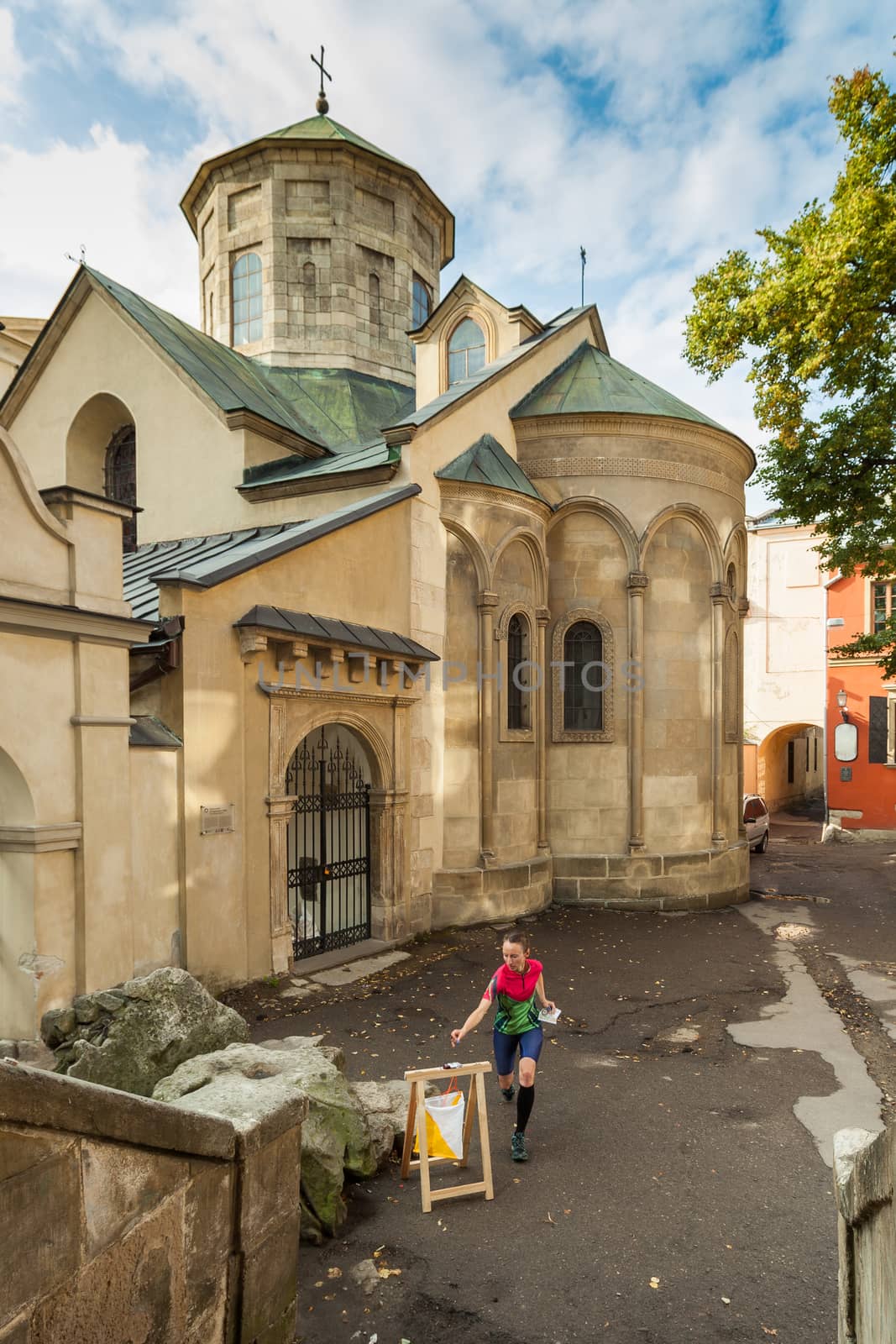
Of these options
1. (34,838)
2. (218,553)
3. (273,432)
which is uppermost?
(273,432)

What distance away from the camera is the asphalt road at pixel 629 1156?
4.38m

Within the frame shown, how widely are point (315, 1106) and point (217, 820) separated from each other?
4171 mm

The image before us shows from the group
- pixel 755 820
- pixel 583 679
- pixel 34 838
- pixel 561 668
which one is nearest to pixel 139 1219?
pixel 34 838

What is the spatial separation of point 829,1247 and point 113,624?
694 cm

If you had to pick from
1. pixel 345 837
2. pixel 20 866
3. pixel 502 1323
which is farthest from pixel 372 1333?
pixel 345 837

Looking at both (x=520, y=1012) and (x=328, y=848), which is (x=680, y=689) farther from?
(x=520, y=1012)

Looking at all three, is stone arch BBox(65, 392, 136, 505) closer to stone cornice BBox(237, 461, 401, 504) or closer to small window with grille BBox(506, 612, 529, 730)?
stone cornice BBox(237, 461, 401, 504)

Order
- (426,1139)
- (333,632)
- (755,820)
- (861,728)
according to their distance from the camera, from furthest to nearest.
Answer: (861,728)
(755,820)
(333,632)
(426,1139)

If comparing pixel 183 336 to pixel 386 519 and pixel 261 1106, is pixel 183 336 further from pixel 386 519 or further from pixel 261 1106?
pixel 261 1106

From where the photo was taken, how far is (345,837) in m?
12.6

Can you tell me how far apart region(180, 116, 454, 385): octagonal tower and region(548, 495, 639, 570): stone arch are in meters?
6.58

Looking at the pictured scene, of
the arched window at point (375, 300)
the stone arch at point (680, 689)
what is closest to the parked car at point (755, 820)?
the stone arch at point (680, 689)

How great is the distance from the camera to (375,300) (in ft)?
63.4

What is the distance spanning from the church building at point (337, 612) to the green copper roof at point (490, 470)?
0.07 metres
